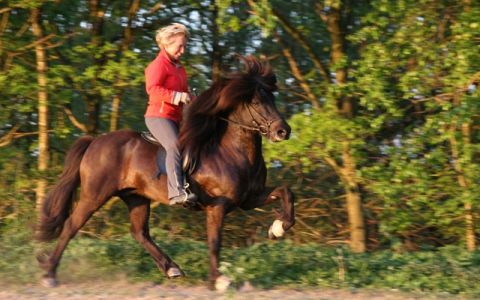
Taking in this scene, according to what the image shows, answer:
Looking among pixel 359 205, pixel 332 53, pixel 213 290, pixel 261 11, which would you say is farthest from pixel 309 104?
pixel 213 290

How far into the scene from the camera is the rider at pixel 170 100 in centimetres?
831

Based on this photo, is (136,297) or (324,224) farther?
(324,224)

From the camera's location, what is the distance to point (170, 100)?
8438mm

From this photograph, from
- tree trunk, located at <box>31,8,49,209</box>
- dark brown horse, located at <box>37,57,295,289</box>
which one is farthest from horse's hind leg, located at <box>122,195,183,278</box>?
tree trunk, located at <box>31,8,49,209</box>

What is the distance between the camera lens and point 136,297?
7730 mm

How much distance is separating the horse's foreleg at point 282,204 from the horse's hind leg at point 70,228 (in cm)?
172

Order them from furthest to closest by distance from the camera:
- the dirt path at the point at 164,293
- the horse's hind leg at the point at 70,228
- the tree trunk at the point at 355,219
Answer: the tree trunk at the point at 355,219 < the horse's hind leg at the point at 70,228 < the dirt path at the point at 164,293

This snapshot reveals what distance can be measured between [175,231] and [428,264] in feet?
16.6

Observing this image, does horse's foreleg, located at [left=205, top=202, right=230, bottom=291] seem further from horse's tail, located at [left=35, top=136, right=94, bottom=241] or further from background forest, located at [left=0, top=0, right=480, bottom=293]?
horse's tail, located at [left=35, top=136, right=94, bottom=241]

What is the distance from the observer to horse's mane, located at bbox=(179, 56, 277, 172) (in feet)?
27.6

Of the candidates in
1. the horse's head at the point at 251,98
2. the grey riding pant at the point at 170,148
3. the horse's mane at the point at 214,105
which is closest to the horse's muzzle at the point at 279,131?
the horse's head at the point at 251,98

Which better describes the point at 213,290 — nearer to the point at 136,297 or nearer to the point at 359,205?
the point at 136,297

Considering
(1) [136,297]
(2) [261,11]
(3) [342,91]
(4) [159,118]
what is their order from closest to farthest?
(1) [136,297] < (4) [159,118] < (2) [261,11] < (3) [342,91]

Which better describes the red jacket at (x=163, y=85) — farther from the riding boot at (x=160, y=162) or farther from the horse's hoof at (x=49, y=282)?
the horse's hoof at (x=49, y=282)
